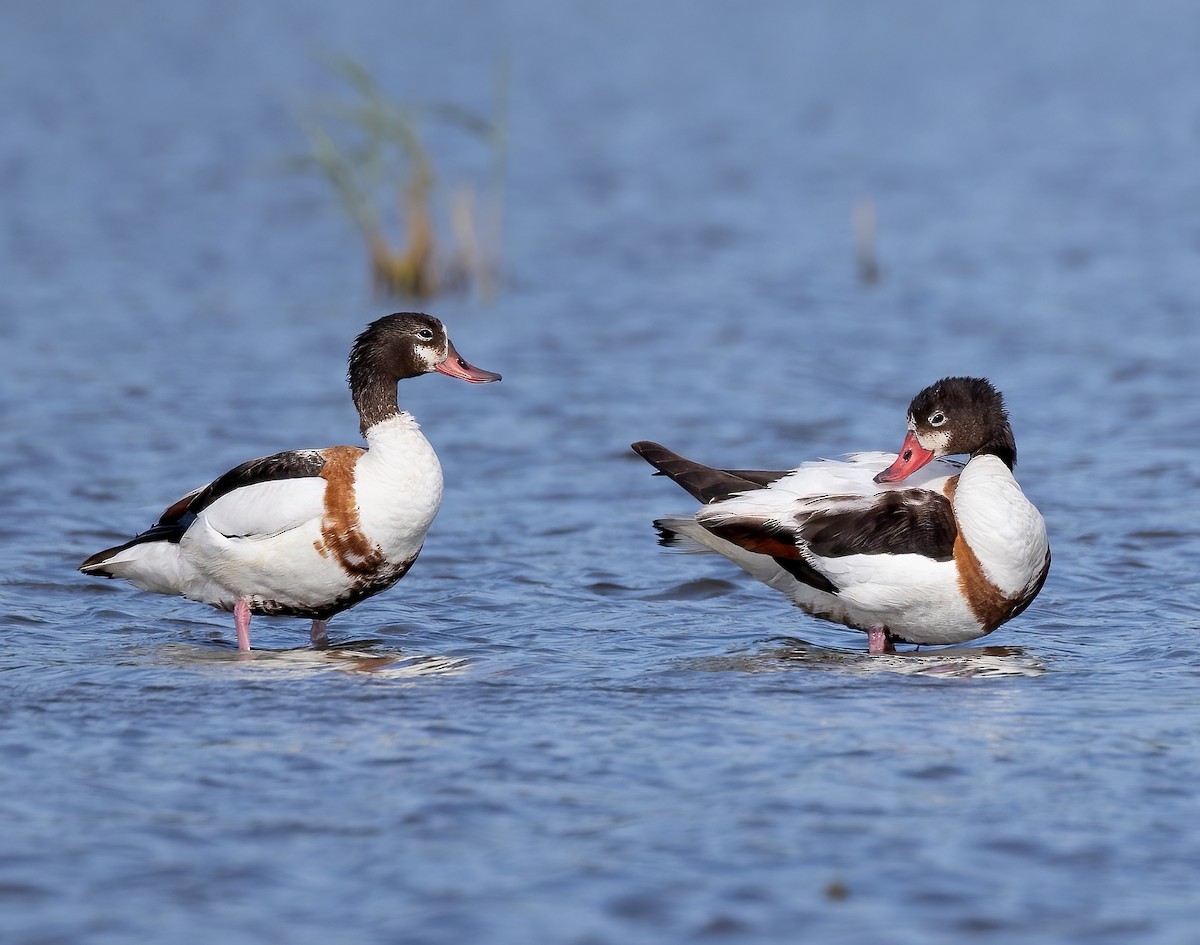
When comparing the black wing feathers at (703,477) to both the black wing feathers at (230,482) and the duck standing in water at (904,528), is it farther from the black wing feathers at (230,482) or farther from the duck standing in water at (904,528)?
the black wing feathers at (230,482)

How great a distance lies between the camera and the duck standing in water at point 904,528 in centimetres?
764

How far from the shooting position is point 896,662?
789 cm

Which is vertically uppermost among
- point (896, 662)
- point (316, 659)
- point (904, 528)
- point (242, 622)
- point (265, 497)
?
point (265, 497)

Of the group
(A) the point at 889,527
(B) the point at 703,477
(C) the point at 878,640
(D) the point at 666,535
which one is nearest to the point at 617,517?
(D) the point at 666,535

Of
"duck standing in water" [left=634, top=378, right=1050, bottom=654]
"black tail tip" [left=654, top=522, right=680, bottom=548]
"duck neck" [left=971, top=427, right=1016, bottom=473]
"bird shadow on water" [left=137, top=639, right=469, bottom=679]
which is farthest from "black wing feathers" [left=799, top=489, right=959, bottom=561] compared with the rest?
"bird shadow on water" [left=137, top=639, right=469, bottom=679]

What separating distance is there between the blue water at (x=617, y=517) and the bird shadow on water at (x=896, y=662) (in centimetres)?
5

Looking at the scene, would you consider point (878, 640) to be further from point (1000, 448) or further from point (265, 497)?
point (265, 497)

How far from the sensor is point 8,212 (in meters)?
20.9

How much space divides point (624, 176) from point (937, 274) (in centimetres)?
630

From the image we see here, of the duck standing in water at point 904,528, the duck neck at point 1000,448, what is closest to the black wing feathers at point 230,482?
the duck standing in water at point 904,528

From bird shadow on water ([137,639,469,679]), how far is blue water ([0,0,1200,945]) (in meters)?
0.04

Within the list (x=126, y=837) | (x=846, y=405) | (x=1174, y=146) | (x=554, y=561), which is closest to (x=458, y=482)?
(x=554, y=561)

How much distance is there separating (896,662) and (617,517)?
3561mm

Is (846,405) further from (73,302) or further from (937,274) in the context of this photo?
(73,302)
